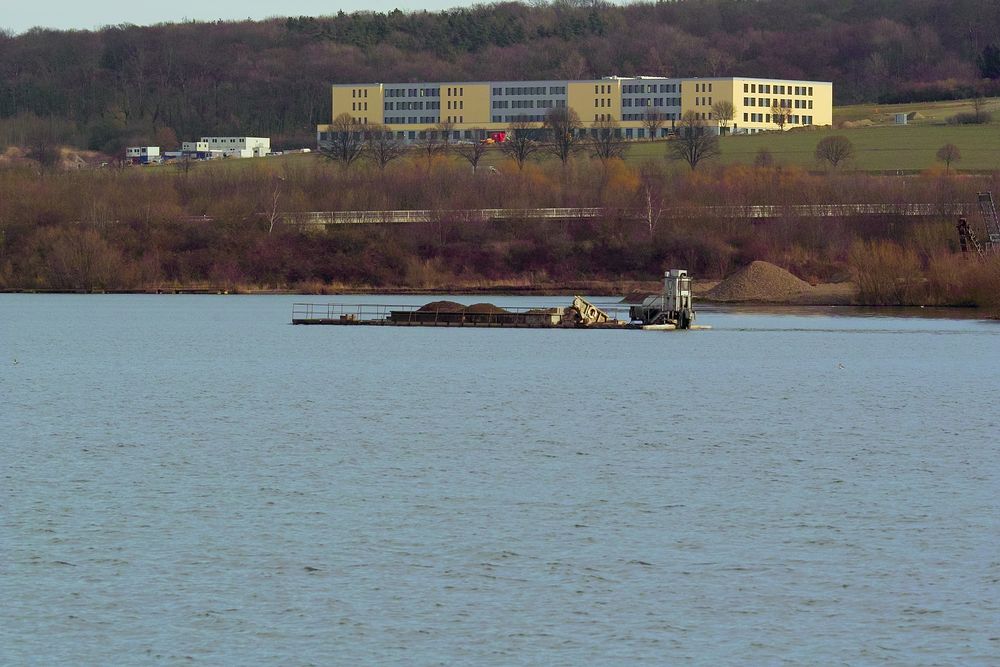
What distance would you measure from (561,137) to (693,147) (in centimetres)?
2025

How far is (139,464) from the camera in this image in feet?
115

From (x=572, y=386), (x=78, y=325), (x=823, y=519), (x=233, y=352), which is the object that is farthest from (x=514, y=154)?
(x=823, y=519)

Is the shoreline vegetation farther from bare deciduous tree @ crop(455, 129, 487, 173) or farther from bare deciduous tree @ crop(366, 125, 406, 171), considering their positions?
bare deciduous tree @ crop(455, 129, 487, 173)

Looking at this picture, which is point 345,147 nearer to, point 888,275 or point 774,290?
point 774,290

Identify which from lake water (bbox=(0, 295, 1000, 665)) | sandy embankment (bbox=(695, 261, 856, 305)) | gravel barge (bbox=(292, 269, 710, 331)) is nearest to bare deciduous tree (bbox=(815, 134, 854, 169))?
sandy embankment (bbox=(695, 261, 856, 305))

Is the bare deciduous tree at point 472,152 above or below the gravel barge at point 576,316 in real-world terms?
above

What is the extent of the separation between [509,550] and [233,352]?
45.5m

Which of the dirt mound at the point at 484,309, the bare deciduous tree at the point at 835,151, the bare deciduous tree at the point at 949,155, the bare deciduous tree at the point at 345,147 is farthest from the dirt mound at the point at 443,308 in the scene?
the bare deciduous tree at the point at 345,147

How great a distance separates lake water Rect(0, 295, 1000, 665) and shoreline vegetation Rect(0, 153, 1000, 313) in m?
66.9

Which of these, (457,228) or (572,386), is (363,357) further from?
(457,228)

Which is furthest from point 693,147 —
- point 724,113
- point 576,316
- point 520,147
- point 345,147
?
point 576,316

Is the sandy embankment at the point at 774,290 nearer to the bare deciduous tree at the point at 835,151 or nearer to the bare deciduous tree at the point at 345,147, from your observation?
the bare deciduous tree at the point at 835,151

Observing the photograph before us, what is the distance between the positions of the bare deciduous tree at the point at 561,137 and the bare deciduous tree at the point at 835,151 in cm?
2573

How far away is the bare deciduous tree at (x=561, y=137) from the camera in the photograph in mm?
178200
